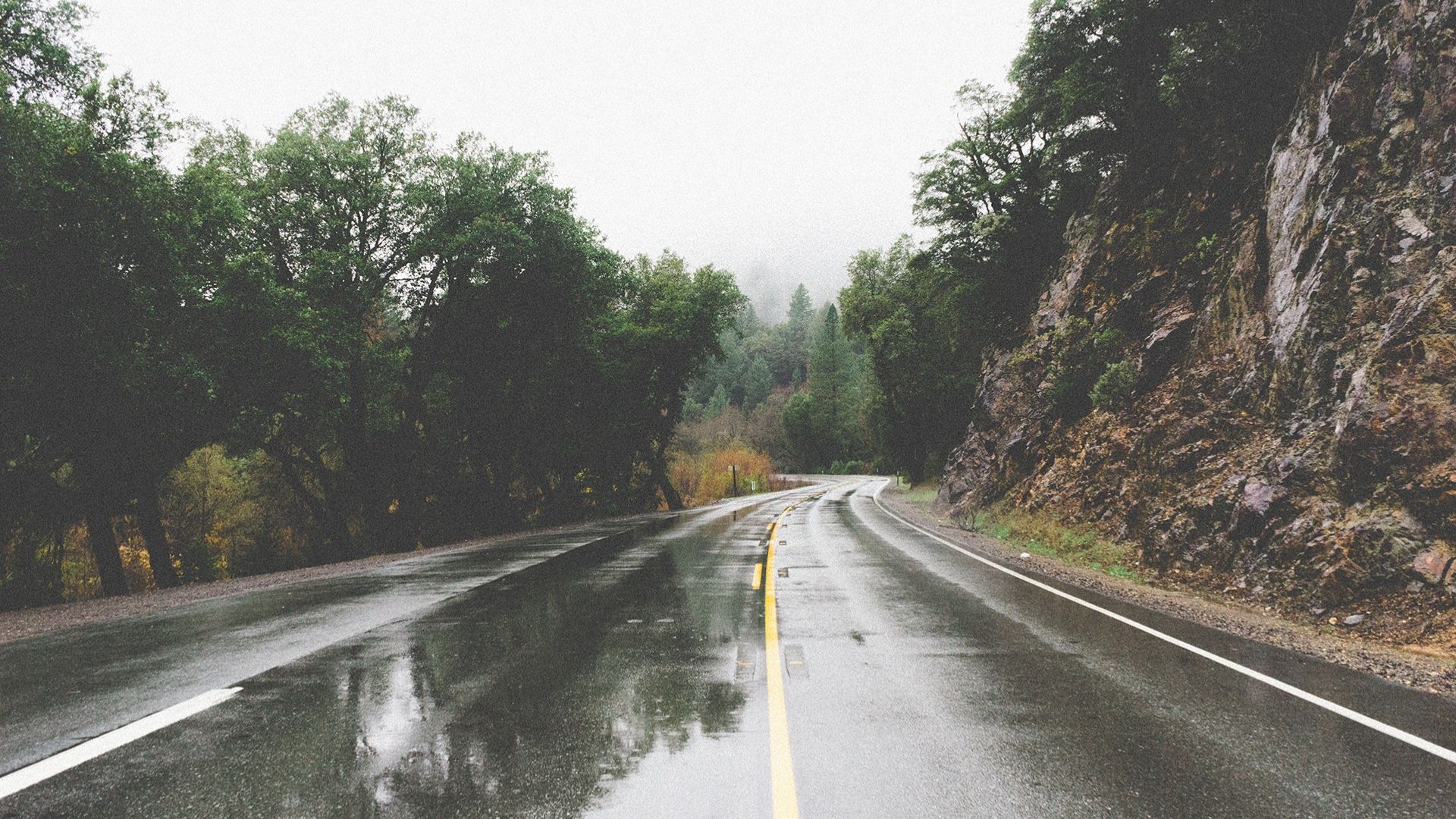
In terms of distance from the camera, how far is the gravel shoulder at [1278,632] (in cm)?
574

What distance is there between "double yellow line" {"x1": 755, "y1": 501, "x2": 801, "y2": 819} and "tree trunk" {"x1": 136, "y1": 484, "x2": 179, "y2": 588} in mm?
14959

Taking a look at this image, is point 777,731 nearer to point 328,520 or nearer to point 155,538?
point 155,538

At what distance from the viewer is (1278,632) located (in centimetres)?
720

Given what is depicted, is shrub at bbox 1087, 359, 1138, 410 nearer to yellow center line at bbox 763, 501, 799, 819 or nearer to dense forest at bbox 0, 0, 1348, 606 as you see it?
dense forest at bbox 0, 0, 1348, 606

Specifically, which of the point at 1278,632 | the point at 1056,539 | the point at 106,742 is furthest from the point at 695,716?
the point at 1056,539

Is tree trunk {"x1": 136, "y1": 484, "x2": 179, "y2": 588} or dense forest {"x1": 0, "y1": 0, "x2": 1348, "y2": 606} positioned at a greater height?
dense forest {"x1": 0, "y1": 0, "x2": 1348, "y2": 606}

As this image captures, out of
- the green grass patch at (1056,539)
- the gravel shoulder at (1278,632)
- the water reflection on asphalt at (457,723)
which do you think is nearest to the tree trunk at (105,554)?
the water reflection on asphalt at (457,723)

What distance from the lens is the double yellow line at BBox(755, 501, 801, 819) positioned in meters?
3.24

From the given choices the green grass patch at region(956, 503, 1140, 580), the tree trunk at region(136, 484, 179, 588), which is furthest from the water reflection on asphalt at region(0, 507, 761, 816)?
the tree trunk at region(136, 484, 179, 588)

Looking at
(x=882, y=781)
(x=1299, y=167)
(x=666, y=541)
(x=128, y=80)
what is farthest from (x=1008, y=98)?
(x=882, y=781)

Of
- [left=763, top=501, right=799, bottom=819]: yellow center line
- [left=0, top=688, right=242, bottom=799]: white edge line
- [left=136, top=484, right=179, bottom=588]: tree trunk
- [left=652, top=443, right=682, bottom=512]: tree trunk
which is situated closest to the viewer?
[left=763, top=501, right=799, bottom=819]: yellow center line

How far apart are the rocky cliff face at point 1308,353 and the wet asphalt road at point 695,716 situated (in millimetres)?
2935

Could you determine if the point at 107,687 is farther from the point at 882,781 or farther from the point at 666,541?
the point at 666,541

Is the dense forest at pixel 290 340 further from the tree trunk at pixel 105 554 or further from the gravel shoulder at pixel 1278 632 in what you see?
the gravel shoulder at pixel 1278 632
